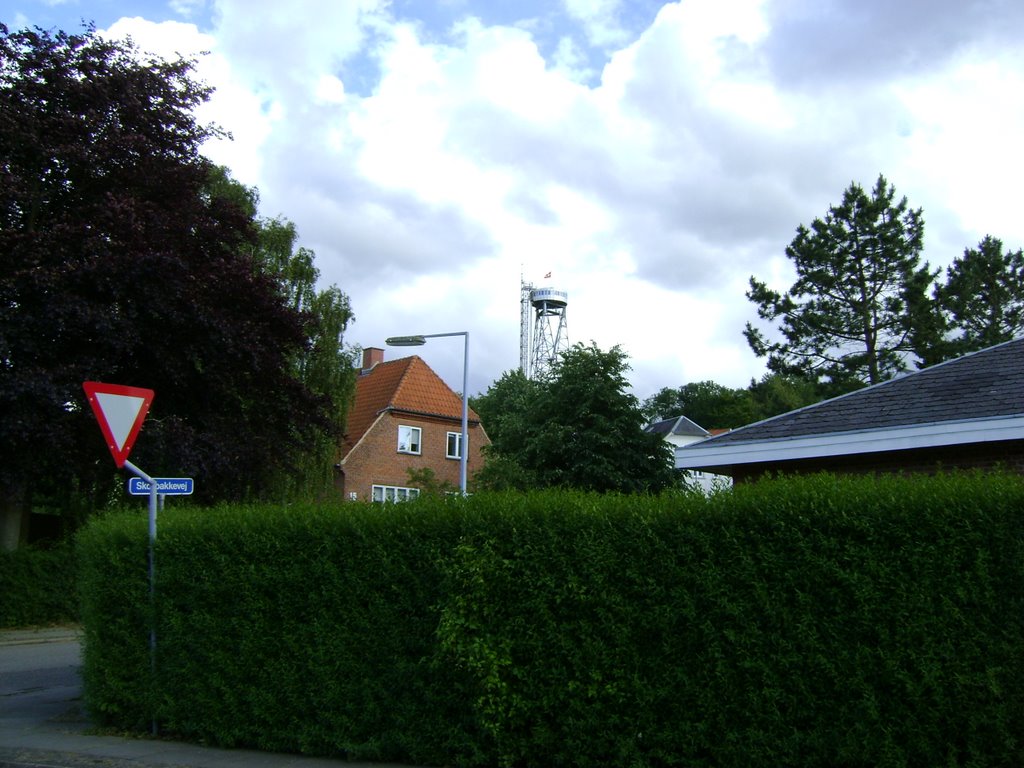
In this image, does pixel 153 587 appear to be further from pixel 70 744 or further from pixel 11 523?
pixel 11 523

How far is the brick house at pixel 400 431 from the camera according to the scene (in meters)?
42.4

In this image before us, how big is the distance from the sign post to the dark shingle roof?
765 cm

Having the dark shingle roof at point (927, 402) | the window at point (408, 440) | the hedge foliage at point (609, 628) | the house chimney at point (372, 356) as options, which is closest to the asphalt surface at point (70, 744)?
the hedge foliage at point (609, 628)

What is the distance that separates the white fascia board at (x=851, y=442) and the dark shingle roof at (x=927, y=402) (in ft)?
0.46

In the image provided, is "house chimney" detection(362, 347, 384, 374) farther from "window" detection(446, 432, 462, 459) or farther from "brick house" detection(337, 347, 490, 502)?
"window" detection(446, 432, 462, 459)

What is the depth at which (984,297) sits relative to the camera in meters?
43.7

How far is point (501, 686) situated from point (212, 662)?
312 centimetres

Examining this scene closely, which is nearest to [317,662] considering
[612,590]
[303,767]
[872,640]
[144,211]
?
[303,767]

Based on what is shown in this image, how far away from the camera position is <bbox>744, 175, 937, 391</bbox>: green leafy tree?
38.2 meters

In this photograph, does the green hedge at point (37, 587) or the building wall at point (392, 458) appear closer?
the green hedge at point (37, 587)

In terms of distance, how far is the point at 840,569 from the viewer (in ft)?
22.0

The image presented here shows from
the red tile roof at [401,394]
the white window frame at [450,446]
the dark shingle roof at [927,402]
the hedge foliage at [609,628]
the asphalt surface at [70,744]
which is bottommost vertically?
the asphalt surface at [70,744]

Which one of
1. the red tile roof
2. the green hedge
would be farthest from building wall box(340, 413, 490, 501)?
the green hedge

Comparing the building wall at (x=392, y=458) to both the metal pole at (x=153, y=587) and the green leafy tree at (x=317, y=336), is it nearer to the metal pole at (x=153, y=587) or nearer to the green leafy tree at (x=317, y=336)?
the green leafy tree at (x=317, y=336)
